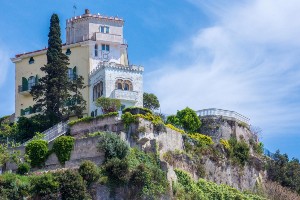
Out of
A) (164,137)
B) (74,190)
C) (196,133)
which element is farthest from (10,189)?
(196,133)

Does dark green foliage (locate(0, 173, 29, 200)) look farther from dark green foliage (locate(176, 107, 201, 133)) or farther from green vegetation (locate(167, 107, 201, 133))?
dark green foliage (locate(176, 107, 201, 133))

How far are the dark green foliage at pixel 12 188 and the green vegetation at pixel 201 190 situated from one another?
31.2 ft

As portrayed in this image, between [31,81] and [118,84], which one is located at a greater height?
[31,81]

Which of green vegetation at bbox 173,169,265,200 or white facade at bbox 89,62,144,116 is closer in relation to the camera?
green vegetation at bbox 173,169,265,200

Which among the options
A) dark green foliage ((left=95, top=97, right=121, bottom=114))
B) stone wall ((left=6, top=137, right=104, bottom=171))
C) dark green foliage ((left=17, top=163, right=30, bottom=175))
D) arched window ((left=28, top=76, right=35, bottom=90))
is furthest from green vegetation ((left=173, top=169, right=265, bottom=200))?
arched window ((left=28, top=76, right=35, bottom=90))

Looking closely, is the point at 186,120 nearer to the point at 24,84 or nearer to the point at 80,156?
the point at 80,156

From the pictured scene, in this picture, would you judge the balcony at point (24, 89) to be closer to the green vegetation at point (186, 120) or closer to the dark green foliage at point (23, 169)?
the green vegetation at point (186, 120)

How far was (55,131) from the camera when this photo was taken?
203ft

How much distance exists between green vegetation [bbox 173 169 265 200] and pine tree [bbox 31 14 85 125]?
10146 mm

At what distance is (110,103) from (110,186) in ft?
35.6

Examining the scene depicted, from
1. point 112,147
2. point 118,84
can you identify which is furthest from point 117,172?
point 118,84

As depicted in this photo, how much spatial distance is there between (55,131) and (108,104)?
425 centimetres

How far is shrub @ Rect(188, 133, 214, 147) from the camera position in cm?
6378

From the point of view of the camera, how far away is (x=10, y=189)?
52.1 m
